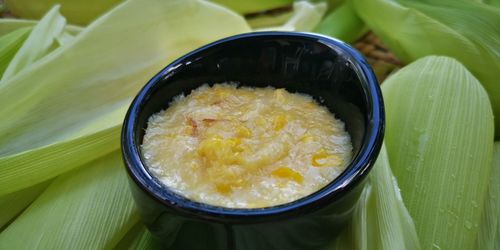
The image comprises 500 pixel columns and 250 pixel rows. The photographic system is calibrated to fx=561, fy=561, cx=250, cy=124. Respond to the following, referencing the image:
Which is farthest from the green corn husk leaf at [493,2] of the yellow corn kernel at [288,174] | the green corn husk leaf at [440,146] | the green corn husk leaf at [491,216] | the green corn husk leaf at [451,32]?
the yellow corn kernel at [288,174]

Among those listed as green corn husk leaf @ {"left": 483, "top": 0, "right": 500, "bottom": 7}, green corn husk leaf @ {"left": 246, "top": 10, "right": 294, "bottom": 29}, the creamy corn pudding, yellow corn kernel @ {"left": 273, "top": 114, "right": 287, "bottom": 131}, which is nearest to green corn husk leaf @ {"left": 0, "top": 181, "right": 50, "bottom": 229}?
the creamy corn pudding

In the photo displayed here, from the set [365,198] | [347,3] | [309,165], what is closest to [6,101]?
[309,165]

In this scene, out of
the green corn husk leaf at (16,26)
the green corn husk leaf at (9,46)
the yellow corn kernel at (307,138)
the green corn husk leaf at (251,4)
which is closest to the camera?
the yellow corn kernel at (307,138)

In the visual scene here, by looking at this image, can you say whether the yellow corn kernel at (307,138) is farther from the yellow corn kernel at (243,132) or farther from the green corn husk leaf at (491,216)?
the green corn husk leaf at (491,216)

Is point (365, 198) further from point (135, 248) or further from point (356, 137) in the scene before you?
point (135, 248)

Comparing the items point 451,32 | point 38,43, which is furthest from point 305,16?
point 38,43
